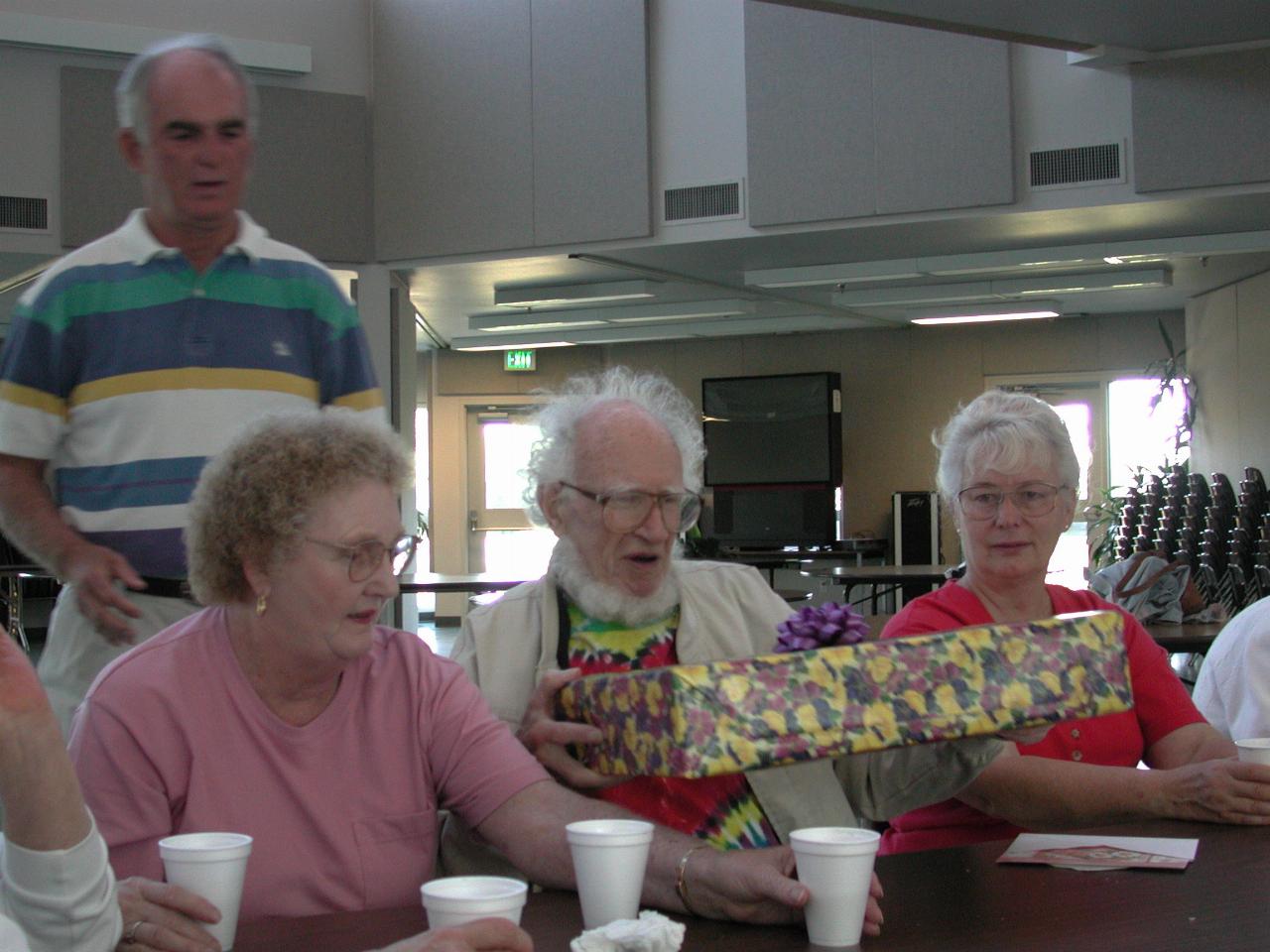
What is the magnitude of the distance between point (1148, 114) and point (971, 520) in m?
5.85

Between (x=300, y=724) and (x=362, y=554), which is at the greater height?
(x=362, y=554)

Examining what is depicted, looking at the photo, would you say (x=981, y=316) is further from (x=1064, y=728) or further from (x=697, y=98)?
(x=1064, y=728)

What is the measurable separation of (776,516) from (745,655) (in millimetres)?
→ 11435

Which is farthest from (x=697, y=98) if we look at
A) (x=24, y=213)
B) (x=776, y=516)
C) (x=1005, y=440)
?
(x=1005, y=440)

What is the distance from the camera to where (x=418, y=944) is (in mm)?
1217

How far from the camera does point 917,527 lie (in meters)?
13.2

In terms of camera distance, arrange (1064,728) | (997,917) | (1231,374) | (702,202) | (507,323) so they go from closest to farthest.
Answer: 1. (997,917)
2. (1064,728)
3. (702,202)
4. (1231,374)
5. (507,323)

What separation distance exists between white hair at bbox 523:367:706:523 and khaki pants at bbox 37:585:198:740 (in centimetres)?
57

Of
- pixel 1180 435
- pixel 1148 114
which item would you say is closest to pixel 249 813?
pixel 1148 114

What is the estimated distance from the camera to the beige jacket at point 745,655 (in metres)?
1.85

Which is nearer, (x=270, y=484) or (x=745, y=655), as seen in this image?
(x=270, y=484)

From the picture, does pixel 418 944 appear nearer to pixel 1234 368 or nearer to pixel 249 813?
pixel 249 813

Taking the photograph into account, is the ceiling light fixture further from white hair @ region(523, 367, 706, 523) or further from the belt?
the belt

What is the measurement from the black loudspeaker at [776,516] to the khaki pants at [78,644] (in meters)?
11.2
